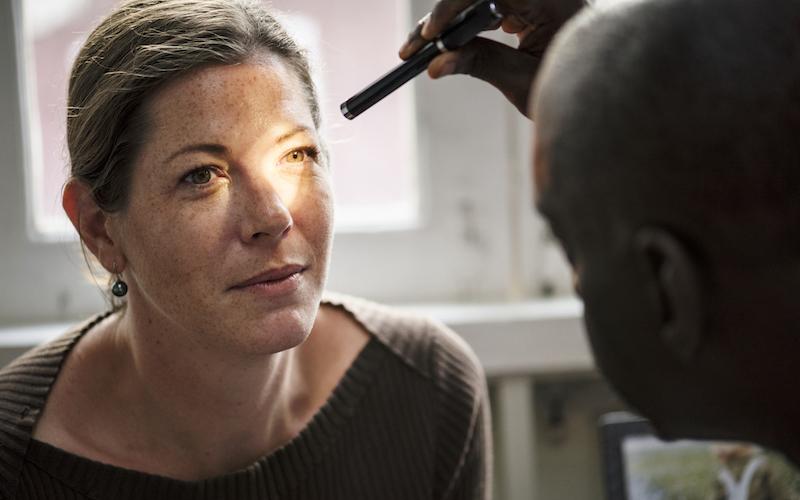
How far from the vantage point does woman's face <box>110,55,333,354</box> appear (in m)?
1.01

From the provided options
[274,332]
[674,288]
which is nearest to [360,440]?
[274,332]

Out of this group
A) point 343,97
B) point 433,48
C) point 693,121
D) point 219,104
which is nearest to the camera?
point 693,121

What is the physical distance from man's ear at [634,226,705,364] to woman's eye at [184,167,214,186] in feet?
1.92

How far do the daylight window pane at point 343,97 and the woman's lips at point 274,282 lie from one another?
26.2 inches

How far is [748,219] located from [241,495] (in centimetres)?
82

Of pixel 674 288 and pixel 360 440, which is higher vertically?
pixel 674 288

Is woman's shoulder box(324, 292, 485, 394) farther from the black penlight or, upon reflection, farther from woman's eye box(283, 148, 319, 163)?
the black penlight

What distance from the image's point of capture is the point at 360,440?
1.28 m

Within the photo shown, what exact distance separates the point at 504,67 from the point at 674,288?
494 mm

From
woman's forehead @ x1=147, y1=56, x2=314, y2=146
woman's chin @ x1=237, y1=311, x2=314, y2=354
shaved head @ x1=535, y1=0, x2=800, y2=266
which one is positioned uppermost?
woman's forehead @ x1=147, y1=56, x2=314, y2=146

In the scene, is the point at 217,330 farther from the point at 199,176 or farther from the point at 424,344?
the point at 424,344

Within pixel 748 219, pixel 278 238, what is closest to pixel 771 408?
pixel 748 219

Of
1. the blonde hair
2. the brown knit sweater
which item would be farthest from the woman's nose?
the brown knit sweater

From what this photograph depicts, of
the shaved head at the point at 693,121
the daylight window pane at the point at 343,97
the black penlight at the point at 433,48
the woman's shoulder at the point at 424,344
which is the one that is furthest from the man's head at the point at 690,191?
the daylight window pane at the point at 343,97
